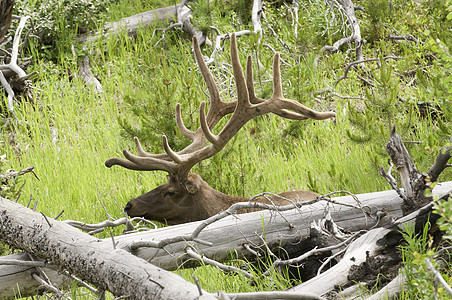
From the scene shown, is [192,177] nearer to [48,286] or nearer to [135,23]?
[48,286]

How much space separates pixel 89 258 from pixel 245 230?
1175 millimetres

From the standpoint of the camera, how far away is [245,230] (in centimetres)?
399

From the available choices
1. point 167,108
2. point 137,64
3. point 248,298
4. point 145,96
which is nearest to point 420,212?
point 248,298

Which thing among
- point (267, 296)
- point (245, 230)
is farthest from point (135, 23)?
point (267, 296)

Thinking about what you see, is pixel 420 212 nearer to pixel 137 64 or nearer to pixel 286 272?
pixel 286 272

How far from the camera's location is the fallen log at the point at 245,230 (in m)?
3.72

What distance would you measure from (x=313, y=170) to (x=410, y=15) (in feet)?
16.0

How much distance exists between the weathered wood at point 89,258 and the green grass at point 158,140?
0.90m

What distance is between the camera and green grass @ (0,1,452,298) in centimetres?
581

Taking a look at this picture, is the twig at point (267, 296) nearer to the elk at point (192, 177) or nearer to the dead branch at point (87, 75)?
the elk at point (192, 177)

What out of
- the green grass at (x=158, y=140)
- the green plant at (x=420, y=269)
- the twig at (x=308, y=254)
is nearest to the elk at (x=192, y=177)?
the green grass at (x=158, y=140)

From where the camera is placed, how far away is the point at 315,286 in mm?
3256

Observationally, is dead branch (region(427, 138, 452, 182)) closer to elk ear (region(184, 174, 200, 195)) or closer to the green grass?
the green grass

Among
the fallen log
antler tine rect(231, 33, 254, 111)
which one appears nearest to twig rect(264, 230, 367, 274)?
the fallen log
